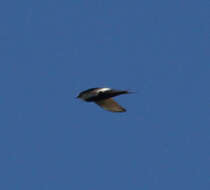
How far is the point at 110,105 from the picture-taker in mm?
72875

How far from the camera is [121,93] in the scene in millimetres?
69250

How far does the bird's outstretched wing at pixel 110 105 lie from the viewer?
72.5 metres

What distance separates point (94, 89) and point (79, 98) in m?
1.10

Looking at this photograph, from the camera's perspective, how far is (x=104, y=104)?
72.7 meters

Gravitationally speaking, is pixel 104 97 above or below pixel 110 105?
below

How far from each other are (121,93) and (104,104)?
365cm

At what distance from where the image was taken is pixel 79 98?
7125 cm

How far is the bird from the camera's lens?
70.2 metres

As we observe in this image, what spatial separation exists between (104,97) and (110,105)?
6.30 feet

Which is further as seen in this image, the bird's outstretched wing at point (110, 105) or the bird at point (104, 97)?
the bird's outstretched wing at point (110, 105)

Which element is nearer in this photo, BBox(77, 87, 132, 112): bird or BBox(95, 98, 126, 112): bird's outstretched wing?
BBox(77, 87, 132, 112): bird

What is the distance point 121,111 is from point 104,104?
1161 mm

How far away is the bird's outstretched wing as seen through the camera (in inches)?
2856

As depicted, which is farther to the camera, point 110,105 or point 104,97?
point 110,105
